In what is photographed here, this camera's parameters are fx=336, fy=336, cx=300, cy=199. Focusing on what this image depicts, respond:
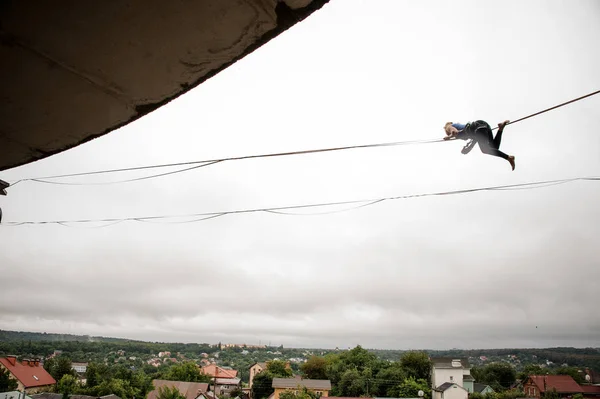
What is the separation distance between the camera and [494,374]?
69188mm

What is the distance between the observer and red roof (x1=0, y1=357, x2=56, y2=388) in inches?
1818

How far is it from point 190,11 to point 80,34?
0.59m

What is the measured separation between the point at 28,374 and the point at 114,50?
65.4 m

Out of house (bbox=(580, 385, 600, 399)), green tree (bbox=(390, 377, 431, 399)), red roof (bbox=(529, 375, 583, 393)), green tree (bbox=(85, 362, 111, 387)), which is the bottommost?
green tree (bbox=(85, 362, 111, 387))

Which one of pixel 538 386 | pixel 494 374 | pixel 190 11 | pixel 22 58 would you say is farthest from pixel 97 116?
pixel 494 374

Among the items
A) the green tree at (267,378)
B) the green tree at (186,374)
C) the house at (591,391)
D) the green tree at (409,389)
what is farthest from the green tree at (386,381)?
the green tree at (186,374)

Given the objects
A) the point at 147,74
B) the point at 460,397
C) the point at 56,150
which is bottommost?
the point at 460,397

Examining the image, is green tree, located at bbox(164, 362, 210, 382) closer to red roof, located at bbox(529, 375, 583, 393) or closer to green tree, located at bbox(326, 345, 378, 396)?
green tree, located at bbox(326, 345, 378, 396)

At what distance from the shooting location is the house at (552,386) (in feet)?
160

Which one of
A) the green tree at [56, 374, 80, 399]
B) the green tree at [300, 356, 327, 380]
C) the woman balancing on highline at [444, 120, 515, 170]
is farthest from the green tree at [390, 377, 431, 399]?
the woman balancing on highline at [444, 120, 515, 170]

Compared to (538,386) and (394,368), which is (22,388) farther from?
(538,386)

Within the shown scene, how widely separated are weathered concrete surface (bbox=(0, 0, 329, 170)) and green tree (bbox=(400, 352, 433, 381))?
53167 mm

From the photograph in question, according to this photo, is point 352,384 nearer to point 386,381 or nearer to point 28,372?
point 386,381

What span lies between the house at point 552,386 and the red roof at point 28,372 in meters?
69.9
